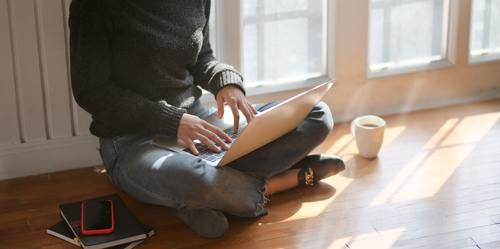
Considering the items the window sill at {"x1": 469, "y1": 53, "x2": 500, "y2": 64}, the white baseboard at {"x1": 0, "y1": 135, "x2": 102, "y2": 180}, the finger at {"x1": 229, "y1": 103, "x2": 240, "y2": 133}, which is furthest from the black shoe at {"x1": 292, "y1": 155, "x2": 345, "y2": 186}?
the window sill at {"x1": 469, "y1": 53, "x2": 500, "y2": 64}

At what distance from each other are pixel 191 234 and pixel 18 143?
2.26 feet

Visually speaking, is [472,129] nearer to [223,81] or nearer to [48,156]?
[223,81]

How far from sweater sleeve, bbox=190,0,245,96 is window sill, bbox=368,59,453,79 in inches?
28.0

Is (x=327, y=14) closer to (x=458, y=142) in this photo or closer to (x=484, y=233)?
(x=458, y=142)

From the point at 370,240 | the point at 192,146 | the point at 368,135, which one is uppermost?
the point at 192,146

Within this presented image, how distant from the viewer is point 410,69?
302 cm

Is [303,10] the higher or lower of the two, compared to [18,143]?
higher

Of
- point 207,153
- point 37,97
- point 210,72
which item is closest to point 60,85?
point 37,97

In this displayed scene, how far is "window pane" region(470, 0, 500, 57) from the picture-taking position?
307 cm

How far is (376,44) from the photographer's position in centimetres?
296

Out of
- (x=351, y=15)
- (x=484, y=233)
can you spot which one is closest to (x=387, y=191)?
(x=484, y=233)

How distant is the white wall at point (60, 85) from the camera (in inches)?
96.7

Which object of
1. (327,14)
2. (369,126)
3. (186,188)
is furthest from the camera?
(327,14)

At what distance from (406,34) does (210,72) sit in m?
0.88
